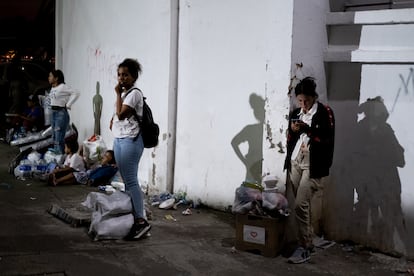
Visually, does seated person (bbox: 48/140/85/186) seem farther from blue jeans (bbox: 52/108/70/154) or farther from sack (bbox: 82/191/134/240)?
sack (bbox: 82/191/134/240)

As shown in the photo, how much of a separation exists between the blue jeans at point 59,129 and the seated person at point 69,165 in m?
0.68

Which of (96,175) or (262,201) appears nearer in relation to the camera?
(262,201)

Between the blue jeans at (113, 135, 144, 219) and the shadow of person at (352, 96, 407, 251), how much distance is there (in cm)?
231

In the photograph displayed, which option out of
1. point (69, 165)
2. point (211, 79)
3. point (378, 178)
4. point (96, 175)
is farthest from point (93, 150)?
point (378, 178)

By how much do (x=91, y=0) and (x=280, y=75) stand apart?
5691 mm

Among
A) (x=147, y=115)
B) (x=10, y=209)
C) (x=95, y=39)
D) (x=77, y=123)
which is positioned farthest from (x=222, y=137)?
(x=77, y=123)

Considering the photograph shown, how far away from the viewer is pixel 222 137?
22.3ft

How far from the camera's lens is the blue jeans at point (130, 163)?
547cm

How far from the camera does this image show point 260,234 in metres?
5.18

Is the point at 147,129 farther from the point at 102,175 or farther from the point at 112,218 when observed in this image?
the point at 102,175

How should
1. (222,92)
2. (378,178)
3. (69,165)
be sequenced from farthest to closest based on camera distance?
(69,165)
(222,92)
(378,178)

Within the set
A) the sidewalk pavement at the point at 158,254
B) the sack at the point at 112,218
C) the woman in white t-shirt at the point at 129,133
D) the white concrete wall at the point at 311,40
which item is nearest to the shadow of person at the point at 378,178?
the sidewalk pavement at the point at 158,254

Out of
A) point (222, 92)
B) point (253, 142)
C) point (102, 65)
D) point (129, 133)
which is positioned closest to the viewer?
point (129, 133)

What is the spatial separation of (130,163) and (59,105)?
4611 mm
